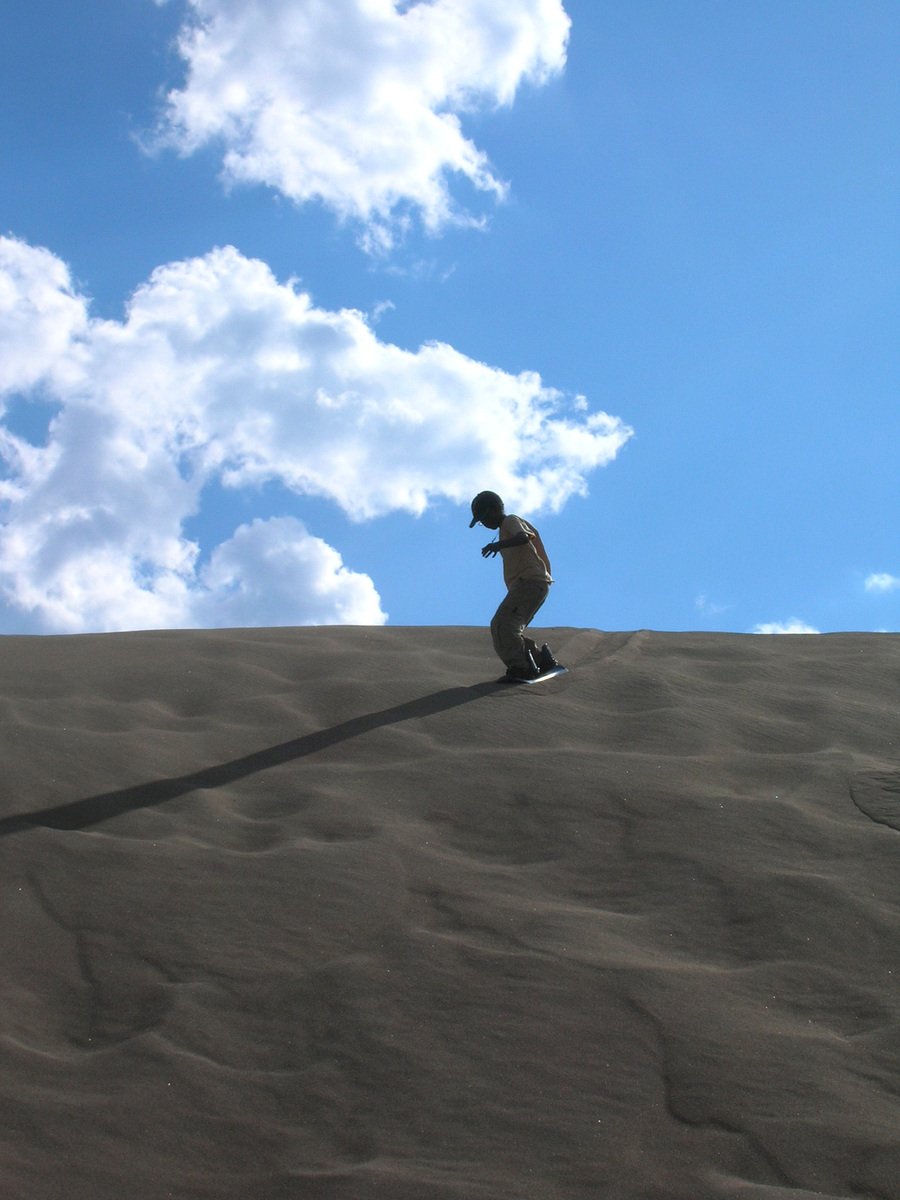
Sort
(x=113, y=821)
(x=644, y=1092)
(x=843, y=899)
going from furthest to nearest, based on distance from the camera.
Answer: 1. (x=113, y=821)
2. (x=843, y=899)
3. (x=644, y=1092)

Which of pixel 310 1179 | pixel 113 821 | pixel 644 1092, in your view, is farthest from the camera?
pixel 113 821

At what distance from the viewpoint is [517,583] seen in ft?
20.9

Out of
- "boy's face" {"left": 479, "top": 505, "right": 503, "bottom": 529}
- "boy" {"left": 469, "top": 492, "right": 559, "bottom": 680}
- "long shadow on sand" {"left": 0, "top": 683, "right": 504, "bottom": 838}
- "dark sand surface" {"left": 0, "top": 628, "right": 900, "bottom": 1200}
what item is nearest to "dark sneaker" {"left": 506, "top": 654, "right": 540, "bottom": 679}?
"boy" {"left": 469, "top": 492, "right": 559, "bottom": 680}

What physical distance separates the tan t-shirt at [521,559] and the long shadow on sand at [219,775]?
2.41ft

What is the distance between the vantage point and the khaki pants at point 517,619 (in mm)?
6230

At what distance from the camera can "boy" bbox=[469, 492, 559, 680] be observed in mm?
6234

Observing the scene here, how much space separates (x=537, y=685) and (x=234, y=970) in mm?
3120

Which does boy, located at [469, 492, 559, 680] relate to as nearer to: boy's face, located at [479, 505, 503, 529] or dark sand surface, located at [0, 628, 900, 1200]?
boy's face, located at [479, 505, 503, 529]

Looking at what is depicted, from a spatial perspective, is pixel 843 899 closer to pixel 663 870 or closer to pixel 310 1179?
pixel 663 870

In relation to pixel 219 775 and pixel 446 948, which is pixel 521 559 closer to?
pixel 219 775

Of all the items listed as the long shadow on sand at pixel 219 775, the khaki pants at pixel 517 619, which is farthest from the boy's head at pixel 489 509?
the long shadow on sand at pixel 219 775

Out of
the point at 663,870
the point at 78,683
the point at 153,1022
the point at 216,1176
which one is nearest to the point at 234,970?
the point at 153,1022

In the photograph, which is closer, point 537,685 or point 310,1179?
point 310,1179

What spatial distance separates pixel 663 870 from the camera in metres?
3.78
